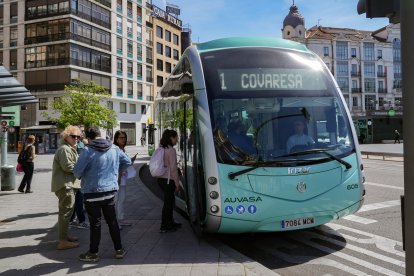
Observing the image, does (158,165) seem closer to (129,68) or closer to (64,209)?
(64,209)

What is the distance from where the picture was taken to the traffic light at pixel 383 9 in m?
2.94

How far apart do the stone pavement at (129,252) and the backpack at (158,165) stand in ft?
3.32

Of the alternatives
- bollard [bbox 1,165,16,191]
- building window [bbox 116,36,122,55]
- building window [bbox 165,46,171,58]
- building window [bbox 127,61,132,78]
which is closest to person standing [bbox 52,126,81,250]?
bollard [bbox 1,165,16,191]

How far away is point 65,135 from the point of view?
5902 mm

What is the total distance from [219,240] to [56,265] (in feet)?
8.18

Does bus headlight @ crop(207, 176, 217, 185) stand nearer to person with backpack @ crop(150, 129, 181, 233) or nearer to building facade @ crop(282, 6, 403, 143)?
person with backpack @ crop(150, 129, 181, 233)

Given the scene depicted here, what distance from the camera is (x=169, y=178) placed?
669cm

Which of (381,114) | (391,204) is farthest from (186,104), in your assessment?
(381,114)

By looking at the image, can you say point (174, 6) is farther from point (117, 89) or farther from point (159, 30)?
point (117, 89)

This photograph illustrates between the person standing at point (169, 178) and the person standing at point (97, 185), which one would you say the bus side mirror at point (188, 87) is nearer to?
the person standing at point (169, 178)

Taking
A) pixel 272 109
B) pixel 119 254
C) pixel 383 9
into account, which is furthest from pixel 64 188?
pixel 383 9

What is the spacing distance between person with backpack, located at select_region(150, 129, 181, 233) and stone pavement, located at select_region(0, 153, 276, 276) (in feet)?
1.04

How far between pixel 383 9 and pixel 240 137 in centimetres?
294

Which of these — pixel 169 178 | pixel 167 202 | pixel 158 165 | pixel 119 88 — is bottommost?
pixel 167 202
